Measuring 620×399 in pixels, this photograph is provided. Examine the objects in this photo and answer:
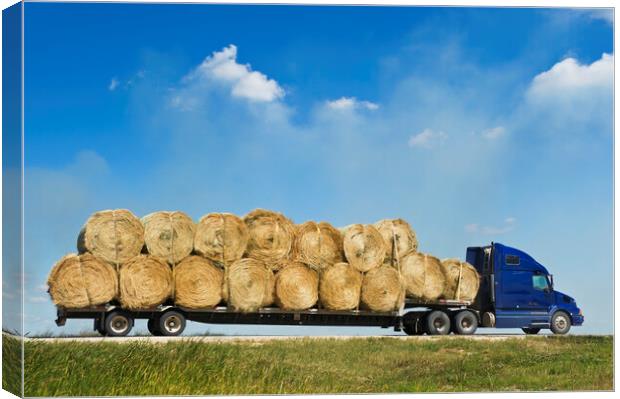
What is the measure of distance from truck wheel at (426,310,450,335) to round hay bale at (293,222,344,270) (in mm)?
2360

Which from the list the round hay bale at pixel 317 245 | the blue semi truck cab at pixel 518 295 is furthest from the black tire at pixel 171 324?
the blue semi truck cab at pixel 518 295

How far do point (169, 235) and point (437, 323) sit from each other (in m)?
5.80

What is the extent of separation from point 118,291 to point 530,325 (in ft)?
28.1

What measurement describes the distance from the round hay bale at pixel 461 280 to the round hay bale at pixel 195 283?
4.94 meters

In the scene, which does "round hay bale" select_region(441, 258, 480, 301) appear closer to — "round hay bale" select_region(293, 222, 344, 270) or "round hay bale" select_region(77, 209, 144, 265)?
"round hay bale" select_region(293, 222, 344, 270)

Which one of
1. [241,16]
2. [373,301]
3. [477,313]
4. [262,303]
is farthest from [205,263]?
[477,313]

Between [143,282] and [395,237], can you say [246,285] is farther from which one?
[395,237]

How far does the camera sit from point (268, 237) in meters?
17.3

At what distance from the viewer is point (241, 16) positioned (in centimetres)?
1484

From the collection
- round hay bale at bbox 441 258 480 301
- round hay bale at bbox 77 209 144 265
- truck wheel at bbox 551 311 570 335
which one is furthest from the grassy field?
truck wheel at bbox 551 311 570 335

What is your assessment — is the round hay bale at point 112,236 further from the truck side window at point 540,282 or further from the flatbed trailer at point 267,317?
the truck side window at point 540,282

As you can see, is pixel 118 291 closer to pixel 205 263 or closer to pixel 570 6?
pixel 205 263

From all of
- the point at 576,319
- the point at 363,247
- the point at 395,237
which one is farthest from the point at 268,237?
the point at 576,319

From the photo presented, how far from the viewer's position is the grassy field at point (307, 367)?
13703mm
